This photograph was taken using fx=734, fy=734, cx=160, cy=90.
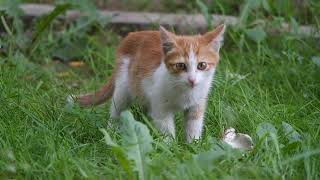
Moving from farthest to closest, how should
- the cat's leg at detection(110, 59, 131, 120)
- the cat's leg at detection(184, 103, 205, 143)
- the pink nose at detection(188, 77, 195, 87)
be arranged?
1. the cat's leg at detection(110, 59, 131, 120)
2. the cat's leg at detection(184, 103, 205, 143)
3. the pink nose at detection(188, 77, 195, 87)

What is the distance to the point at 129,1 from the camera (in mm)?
7820

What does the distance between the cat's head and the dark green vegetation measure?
0.38m

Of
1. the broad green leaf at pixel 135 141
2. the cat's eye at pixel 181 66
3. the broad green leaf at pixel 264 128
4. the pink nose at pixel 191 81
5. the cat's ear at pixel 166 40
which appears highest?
the cat's ear at pixel 166 40

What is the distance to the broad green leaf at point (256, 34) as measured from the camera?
6180 mm

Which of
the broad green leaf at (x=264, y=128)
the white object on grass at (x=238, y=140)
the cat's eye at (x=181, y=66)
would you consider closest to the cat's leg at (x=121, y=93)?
the cat's eye at (x=181, y=66)

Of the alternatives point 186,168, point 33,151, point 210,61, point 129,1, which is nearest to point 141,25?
point 129,1

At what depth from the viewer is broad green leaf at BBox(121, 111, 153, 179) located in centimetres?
379

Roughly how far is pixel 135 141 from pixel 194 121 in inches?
37.8

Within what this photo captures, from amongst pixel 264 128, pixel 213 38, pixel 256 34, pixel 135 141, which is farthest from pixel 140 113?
pixel 256 34

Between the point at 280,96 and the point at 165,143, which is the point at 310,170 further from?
the point at 280,96

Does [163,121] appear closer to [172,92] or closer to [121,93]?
[172,92]

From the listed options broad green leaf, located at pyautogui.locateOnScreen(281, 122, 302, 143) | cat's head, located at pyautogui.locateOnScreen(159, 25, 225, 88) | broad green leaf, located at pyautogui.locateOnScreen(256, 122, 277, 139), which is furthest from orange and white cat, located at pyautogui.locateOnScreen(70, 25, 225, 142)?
broad green leaf, located at pyautogui.locateOnScreen(281, 122, 302, 143)

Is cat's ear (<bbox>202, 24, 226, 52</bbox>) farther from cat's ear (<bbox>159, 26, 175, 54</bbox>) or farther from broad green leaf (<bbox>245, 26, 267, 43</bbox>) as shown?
broad green leaf (<bbox>245, 26, 267, 43</bbox>)

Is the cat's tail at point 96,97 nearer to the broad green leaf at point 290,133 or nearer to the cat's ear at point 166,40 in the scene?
the cat's ear at point 166,40
